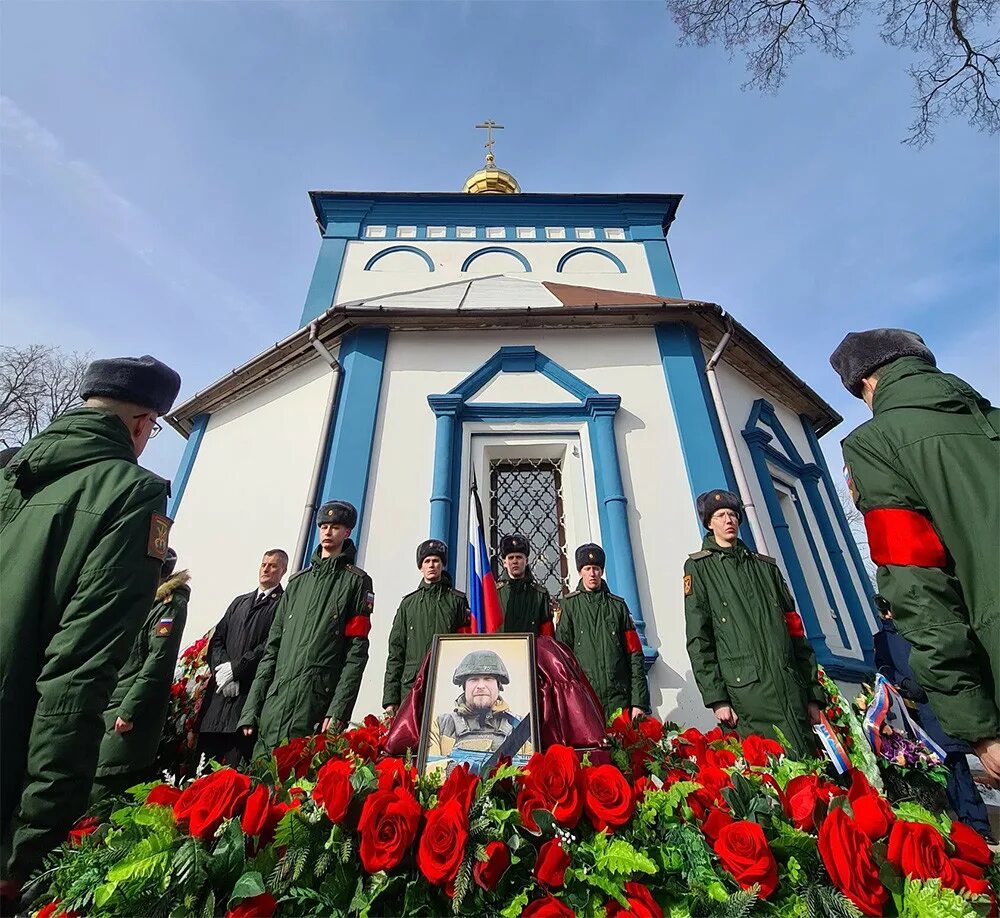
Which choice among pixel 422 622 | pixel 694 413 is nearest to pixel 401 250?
pixel 694 413

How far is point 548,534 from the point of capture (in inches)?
232

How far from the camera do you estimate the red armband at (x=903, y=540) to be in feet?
5.59

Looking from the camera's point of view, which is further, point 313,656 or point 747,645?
point 313,656

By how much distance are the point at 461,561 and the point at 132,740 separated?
10.4ft

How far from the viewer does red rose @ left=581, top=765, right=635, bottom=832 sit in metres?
1.47

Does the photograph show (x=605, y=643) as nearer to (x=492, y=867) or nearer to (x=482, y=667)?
(x=482, y=667)

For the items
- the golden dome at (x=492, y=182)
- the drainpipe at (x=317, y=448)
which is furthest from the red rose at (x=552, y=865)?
the golden dome at (x=492, y=182)

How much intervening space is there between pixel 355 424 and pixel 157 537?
4.28 meters

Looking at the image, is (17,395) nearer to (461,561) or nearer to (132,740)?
(461,561)

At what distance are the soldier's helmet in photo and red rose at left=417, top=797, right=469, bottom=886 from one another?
2.11ft

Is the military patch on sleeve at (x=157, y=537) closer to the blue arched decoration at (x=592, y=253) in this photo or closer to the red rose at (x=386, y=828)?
the red rose at (x=386, y=828)

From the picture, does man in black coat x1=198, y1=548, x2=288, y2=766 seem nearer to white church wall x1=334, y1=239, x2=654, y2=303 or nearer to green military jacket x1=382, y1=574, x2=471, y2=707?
green military jacket x1=382, y1=574, x2=471, y2=707

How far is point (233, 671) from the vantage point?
142 inches

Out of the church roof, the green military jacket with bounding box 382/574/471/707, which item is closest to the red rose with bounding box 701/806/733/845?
the green military jacket with bounding box 382/574/471/707
